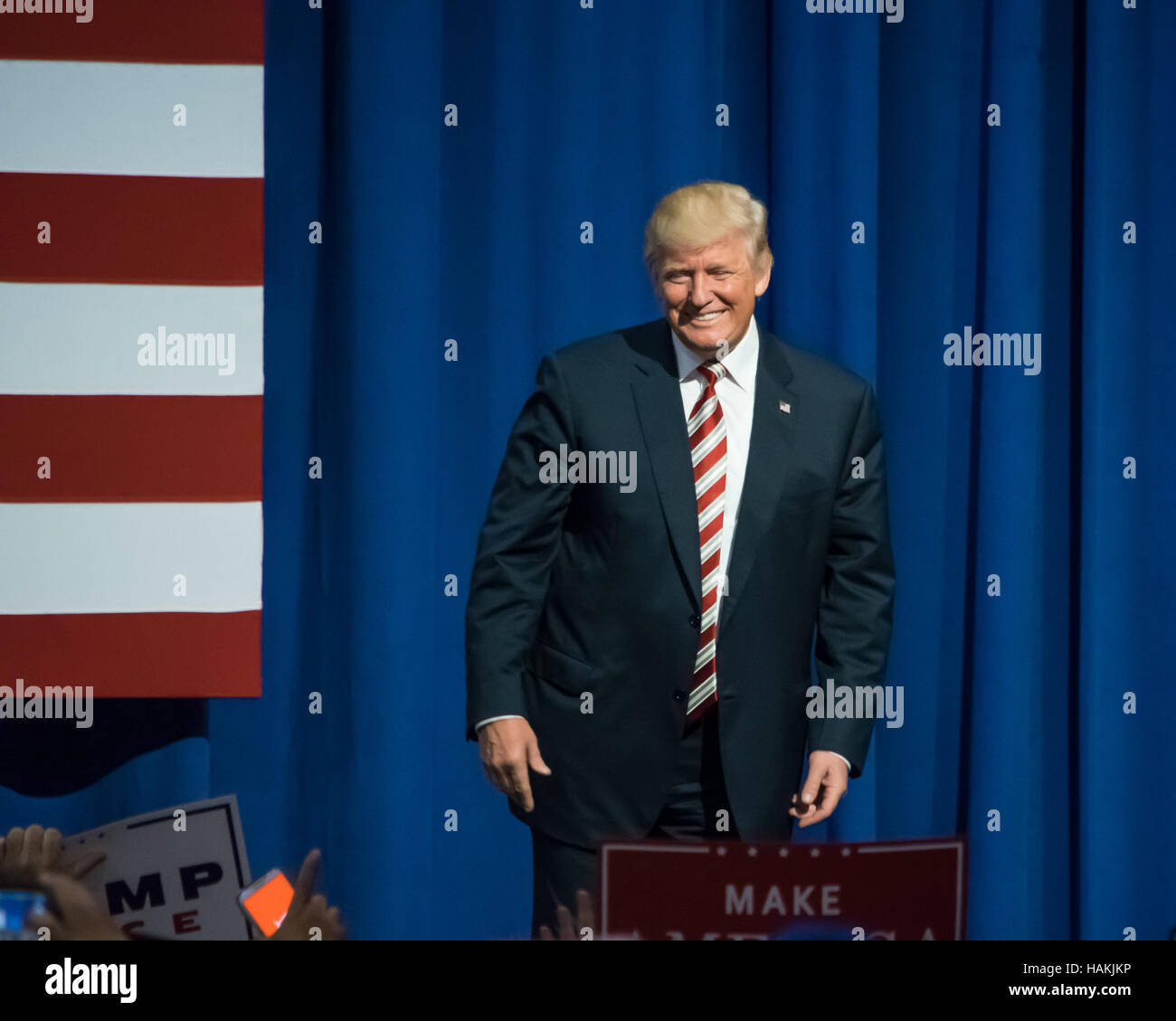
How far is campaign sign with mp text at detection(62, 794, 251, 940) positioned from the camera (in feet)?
5.83

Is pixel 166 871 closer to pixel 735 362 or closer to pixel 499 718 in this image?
pixel 499 718

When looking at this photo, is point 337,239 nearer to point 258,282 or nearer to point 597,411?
point 258,282

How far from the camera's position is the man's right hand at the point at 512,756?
177 cm

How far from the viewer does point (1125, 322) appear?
8.55 feet

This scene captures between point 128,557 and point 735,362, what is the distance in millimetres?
1120

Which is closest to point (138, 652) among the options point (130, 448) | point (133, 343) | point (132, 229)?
point (130, 448)

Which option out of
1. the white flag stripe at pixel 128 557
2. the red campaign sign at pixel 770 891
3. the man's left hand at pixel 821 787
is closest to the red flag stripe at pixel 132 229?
the white flag stripe at pixel 128 557

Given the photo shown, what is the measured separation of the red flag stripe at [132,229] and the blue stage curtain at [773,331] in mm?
164

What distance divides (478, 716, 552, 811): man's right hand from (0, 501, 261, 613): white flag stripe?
0.74m

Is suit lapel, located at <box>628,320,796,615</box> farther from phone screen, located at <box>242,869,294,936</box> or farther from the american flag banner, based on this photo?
the american flag banner

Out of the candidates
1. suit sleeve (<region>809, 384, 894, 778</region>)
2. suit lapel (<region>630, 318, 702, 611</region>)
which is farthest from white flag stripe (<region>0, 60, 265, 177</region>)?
suit sleeve (<region>809, 384, 894, 778</region>)

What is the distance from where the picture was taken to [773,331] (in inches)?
99.5

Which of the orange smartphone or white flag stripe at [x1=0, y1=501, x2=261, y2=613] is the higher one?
white flag stripe at [x1=0, y1=501, x2=261, y2=613]

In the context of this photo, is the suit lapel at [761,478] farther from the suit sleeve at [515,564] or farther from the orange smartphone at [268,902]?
the orange smartphone at [268,902]
